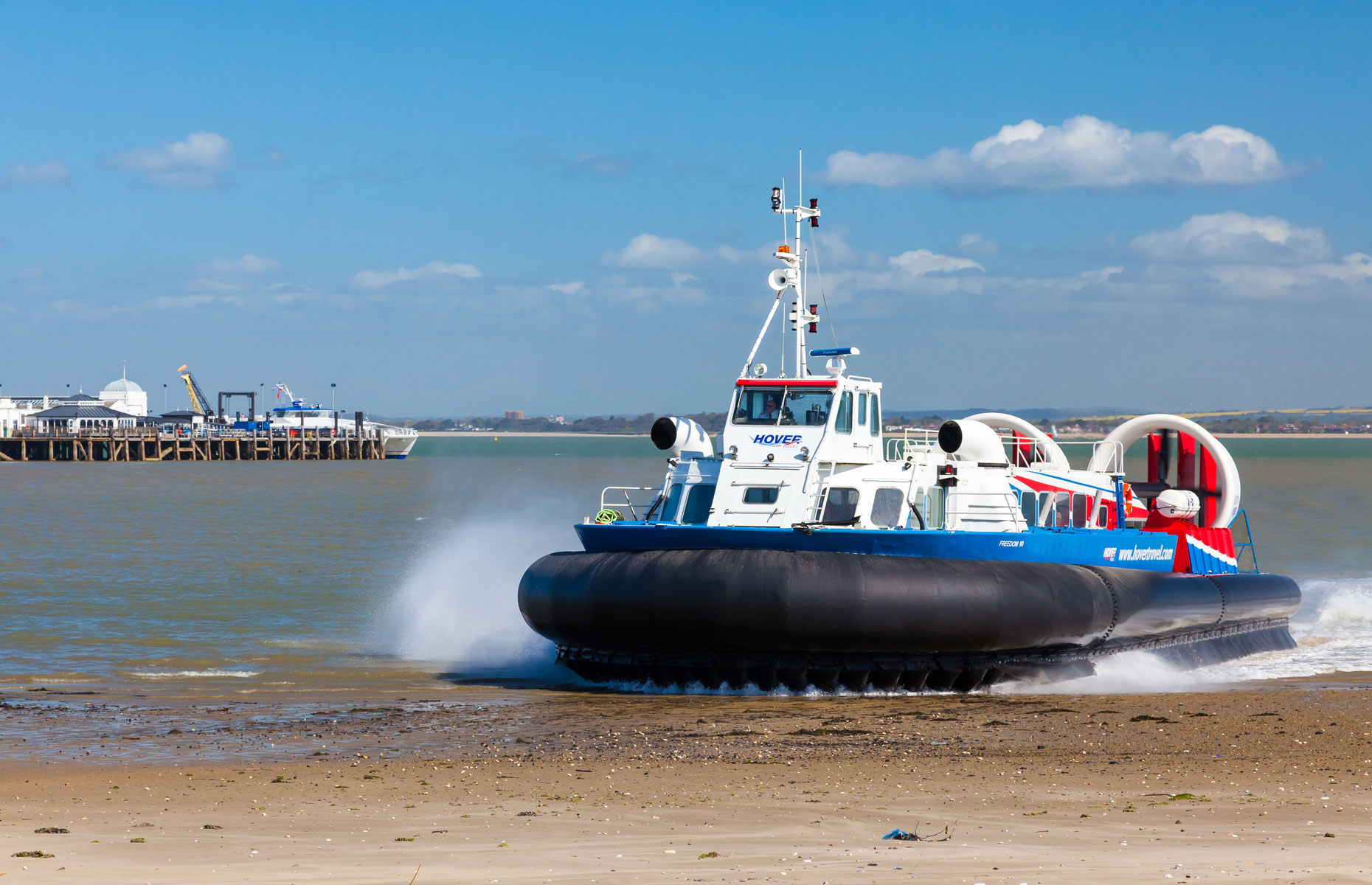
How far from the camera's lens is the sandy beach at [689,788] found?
4.68 metres

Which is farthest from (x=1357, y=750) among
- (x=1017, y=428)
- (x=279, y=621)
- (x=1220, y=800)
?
(x=279, y=621)

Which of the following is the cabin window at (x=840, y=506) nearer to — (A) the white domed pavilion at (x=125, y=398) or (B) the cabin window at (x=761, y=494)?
(B) the cabin window at (x=761, y=494)

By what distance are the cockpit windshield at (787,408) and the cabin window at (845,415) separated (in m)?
0.09

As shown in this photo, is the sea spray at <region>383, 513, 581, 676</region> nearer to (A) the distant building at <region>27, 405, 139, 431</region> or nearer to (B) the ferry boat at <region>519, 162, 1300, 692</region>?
(B) the ferry boat at <region>519, 162, 1300, 692</region>

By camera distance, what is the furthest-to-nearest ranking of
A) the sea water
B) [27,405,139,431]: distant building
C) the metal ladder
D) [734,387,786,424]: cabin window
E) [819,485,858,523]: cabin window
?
[27,405,139,431]: distant building
the metal ladder
the sea water
[734,387,786,424]: cabin window
[819,485,858,523]: cabin window

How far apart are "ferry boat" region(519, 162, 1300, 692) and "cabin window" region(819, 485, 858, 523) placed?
0.02 metres

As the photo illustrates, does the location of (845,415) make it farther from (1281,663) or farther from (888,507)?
(1281,663)

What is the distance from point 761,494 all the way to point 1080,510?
3293 millimetres

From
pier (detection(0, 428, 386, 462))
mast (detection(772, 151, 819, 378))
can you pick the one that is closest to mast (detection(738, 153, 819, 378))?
mast (detection(772, 151, 819, 378))

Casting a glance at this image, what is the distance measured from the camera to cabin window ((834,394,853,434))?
1042cm

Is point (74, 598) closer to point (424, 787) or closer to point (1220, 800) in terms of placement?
point (424, 787)

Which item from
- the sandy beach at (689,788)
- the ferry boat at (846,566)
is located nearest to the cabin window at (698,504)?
the ferry boat at (846,566)

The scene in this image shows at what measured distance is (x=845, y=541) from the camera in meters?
9.51

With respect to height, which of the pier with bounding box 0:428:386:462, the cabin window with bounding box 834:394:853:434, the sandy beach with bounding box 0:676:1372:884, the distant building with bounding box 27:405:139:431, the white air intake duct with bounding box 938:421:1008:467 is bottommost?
the sandy beach with bounding box 0:676:1372:884
